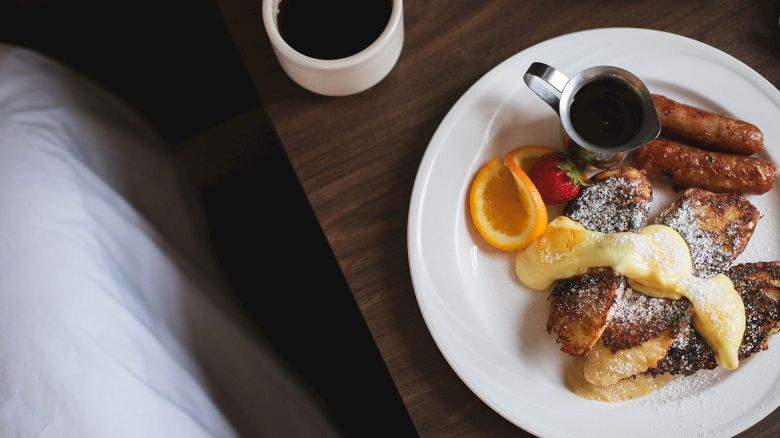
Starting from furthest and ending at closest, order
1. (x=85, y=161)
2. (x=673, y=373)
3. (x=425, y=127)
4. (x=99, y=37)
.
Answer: (x=99, y=37)
(x=85, y=161)
(x=425, y=127)
(x=673, y=373)

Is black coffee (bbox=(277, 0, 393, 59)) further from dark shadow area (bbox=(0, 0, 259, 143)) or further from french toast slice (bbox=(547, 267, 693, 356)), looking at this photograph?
dark shadow area (bbox=(0, 0, 259, 143))

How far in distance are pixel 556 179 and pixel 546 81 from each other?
0.18 meters

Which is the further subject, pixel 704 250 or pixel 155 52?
pixel 155 52

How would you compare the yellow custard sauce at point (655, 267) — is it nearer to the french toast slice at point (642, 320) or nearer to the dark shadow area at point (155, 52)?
the french toast slice at point (642, 320)

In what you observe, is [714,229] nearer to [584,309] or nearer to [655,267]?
[655,267]

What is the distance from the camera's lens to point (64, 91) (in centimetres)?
142

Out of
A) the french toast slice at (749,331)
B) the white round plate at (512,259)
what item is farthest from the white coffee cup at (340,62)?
the french toast slice at (749,331)

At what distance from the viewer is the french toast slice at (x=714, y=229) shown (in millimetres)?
1181

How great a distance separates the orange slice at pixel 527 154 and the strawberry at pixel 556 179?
0.08ft

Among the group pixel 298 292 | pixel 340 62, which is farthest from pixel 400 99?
pixel 298 292

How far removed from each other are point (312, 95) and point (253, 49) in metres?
0.15

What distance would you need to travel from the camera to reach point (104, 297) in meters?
1.19

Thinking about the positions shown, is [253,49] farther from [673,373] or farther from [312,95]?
[673,373]

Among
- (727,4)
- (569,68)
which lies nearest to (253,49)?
(569,68)
